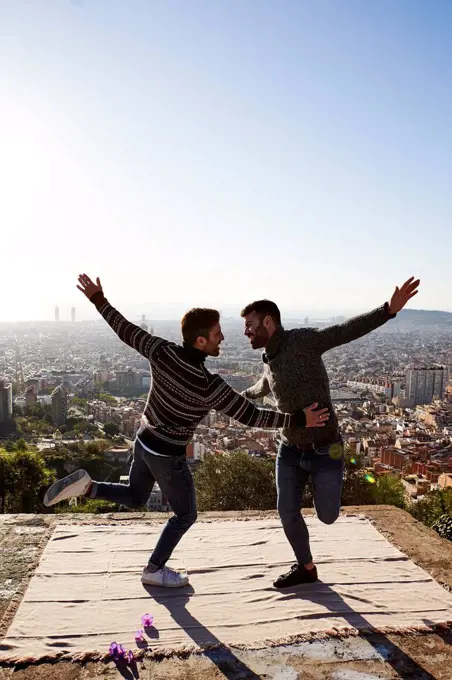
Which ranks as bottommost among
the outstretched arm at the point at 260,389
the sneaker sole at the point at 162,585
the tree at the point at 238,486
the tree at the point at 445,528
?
the tree at the point at 238,486

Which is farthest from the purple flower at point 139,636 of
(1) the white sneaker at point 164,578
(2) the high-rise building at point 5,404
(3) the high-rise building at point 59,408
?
(3) the high-rise building at point 59,408

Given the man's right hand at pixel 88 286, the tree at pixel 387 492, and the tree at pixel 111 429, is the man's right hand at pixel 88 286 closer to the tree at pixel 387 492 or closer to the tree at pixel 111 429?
the tree at pixel 387 492

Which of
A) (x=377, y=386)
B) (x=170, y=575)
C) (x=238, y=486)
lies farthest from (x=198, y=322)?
(x=377, y=386)

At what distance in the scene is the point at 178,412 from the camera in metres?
2.64

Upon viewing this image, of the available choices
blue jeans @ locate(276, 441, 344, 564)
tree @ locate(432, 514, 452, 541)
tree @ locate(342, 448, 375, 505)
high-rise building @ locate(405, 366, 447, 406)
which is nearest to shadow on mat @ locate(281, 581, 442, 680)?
blue jeans @ locate(276, 441, 344, 564)

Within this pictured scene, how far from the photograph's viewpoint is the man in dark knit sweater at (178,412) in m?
2.62

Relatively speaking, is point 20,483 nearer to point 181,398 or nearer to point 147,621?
point 147,621

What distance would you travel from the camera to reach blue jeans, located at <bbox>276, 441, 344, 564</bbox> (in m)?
2.83

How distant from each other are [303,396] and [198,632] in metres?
1.13

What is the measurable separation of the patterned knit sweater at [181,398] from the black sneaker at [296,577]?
840 mm

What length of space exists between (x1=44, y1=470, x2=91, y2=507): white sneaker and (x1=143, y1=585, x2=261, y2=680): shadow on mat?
60cm

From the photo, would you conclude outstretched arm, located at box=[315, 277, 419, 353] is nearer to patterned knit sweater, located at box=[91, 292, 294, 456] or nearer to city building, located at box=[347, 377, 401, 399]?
patterned knit sweater, located at box=[91, 292, 294, 456]

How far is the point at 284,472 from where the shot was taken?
9.66 feet

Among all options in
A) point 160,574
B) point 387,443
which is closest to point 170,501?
point 160,574
